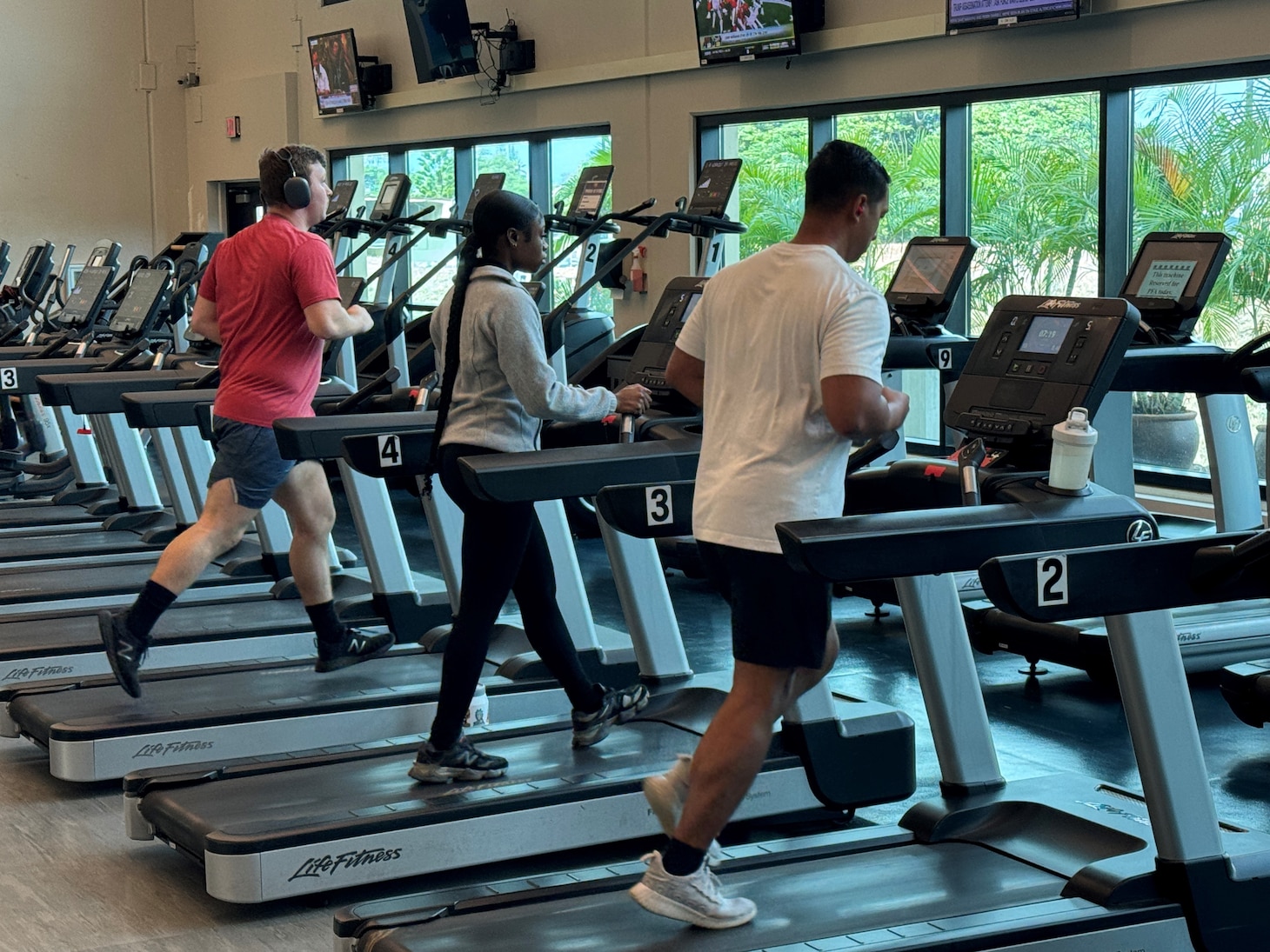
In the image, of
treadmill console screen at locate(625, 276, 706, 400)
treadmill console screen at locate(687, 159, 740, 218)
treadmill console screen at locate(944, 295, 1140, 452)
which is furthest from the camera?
treadmill console screen at locate(687, 159, 740, 218)

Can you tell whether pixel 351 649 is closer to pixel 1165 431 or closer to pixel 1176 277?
pixel 1176 277

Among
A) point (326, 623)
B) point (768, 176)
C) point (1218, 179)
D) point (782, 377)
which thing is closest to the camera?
point (782, 377)

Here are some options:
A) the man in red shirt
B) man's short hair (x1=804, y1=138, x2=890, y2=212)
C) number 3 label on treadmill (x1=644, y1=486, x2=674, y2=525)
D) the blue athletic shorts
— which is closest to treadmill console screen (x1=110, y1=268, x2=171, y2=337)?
the man in red shirt

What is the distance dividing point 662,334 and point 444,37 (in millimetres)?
6591

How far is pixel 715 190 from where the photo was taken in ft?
19.5

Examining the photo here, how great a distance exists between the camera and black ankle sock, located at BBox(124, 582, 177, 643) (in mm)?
4180

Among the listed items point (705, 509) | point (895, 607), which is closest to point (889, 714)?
point (705, 509)

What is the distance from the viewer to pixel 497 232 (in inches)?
133

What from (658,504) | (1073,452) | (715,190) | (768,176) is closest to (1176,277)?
(715,190)

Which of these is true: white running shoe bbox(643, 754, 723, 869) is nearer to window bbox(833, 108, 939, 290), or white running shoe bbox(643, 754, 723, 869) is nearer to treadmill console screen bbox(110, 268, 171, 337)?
treadmill console screen bbox(110, 268, 171, 337)

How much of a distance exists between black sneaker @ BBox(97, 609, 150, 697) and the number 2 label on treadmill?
2.67 ft

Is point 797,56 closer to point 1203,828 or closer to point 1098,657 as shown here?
point 1098,657

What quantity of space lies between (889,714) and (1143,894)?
0.95m

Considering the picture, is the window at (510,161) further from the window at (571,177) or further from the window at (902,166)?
the window at (902,166)
